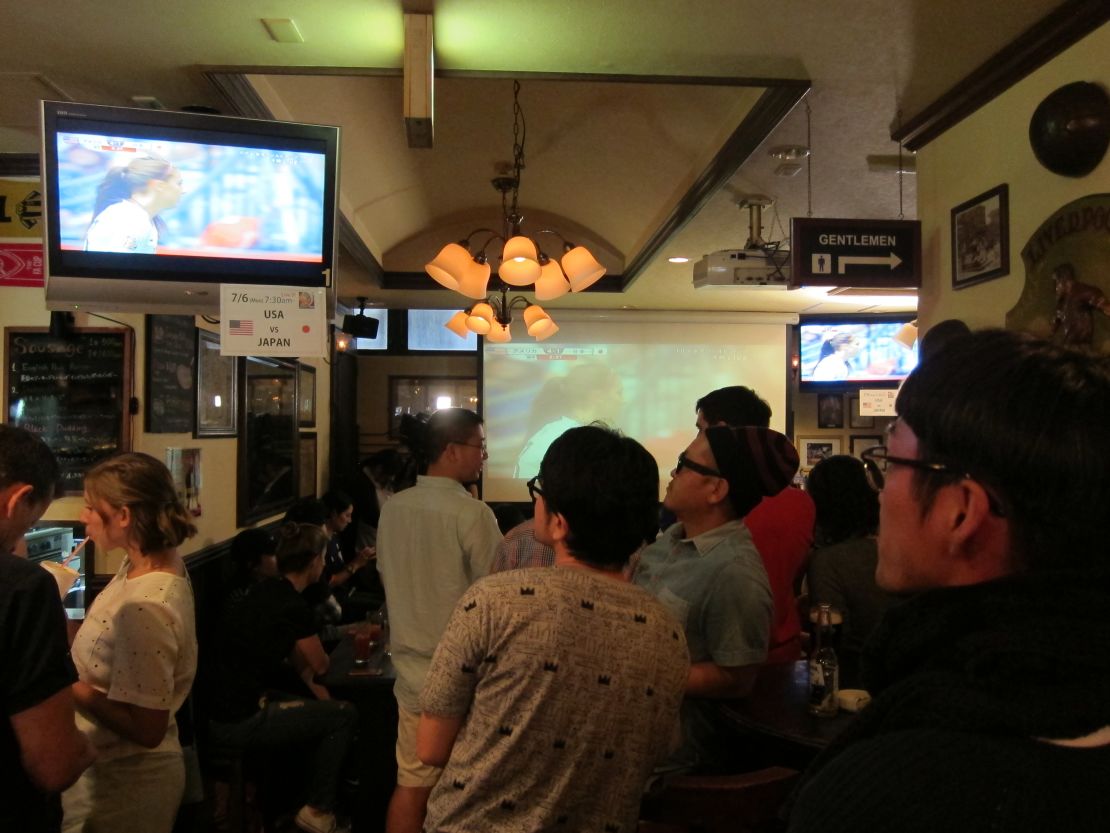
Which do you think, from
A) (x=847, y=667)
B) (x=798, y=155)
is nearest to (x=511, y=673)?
(x=847, y=667)

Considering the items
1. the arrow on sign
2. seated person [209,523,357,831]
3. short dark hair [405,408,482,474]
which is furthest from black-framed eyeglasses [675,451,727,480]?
seated person [209,523,357,831]

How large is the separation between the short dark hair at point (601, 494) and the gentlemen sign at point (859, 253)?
67.2 inches

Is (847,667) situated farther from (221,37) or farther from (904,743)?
(221,37)

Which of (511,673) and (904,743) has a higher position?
(904,743)

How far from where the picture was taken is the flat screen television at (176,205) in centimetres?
210

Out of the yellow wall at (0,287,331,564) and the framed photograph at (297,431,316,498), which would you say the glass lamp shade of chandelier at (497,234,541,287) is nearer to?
the yellow wall at (0,287,331,564)

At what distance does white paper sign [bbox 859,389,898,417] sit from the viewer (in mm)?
7785

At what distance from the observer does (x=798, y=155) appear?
3.61 meters

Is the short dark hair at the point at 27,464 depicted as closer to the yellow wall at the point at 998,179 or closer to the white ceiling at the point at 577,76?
the white ceiling at the point at 577,76

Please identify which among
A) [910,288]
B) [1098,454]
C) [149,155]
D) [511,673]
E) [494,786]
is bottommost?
[494,786]

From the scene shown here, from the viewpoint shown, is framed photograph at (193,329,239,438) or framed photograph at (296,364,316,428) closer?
framed photograph at (193,329,239,438)

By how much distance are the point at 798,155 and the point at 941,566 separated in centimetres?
325

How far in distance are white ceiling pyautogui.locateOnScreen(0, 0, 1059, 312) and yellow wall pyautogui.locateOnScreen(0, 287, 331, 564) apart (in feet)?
2.30

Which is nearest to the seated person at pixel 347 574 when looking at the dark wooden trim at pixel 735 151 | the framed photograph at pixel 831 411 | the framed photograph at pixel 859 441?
A: the dark wooden trim at pixel 735 151
